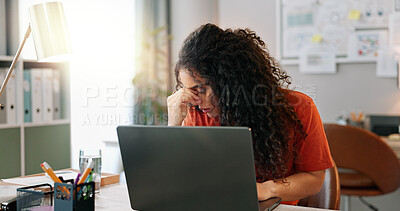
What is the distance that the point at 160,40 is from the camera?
3.48 metres

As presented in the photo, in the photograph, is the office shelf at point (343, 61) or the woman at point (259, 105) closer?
the woman at point (259, 105)

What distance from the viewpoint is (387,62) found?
3.05m

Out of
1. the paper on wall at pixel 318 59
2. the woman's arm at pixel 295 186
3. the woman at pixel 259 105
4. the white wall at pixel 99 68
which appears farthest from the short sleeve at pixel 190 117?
the paper on wall at pixel 318 59

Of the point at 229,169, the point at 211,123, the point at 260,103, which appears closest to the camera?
the point at 229,169

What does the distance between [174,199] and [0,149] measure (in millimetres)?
1607

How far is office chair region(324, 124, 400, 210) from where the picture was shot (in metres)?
2.41

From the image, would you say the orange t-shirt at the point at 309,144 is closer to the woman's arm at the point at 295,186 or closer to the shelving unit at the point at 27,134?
the woman's arm at the point at 295,186

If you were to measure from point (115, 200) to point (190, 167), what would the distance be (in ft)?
1.32

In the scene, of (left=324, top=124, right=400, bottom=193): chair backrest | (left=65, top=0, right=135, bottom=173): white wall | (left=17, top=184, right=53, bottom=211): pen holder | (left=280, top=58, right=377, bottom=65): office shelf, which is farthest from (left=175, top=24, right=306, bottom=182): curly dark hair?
(left=280, top=58, right=377, bottom=65): office shelf

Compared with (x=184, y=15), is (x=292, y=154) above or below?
below

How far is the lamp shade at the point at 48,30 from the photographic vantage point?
1349 millimetres

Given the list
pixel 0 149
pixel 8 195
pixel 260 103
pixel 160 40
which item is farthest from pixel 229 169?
pixel 160 40

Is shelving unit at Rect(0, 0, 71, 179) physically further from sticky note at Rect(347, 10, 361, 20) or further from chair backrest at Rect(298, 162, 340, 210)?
sticky note at Rect(347, 10, 361, 20)

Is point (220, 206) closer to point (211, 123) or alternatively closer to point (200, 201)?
point (200, 201)
